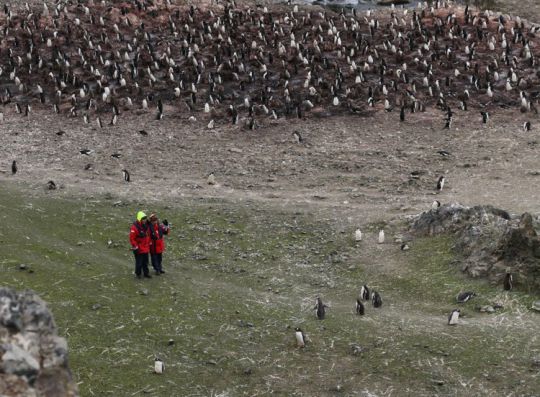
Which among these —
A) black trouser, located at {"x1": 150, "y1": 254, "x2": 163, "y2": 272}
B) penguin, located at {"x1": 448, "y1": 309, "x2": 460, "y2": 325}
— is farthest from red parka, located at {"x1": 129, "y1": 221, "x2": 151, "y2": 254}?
penguin, located at {"x1": 448, "y1": 309, "x2": 460, "y2": 325}

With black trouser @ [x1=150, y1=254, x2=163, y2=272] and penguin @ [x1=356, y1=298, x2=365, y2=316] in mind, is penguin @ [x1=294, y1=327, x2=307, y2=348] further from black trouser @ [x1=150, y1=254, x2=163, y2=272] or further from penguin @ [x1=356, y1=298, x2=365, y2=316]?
black trouser @ [x1=150, y1=254, x2=163, y2=272]

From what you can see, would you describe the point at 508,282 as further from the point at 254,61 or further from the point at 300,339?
the point at 254,61

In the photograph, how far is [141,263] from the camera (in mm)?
20719

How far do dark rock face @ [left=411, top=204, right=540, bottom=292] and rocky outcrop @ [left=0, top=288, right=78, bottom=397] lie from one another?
13.5 m

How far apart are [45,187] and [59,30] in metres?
22.7

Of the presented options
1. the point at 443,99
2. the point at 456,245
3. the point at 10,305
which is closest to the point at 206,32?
the point at 443,99

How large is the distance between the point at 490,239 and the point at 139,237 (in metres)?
9.88

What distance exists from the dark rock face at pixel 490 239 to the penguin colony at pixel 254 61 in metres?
12.3

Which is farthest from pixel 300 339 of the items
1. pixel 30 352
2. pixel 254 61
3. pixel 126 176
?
pixel 254 61

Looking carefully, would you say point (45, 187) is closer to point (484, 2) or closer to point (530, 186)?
point (530, 186)

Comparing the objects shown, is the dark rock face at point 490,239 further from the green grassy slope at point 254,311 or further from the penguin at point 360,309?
the penguin at point 360,309

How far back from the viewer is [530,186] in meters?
29.9

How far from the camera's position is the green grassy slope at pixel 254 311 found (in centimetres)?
1641

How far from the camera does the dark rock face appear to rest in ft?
68.7
